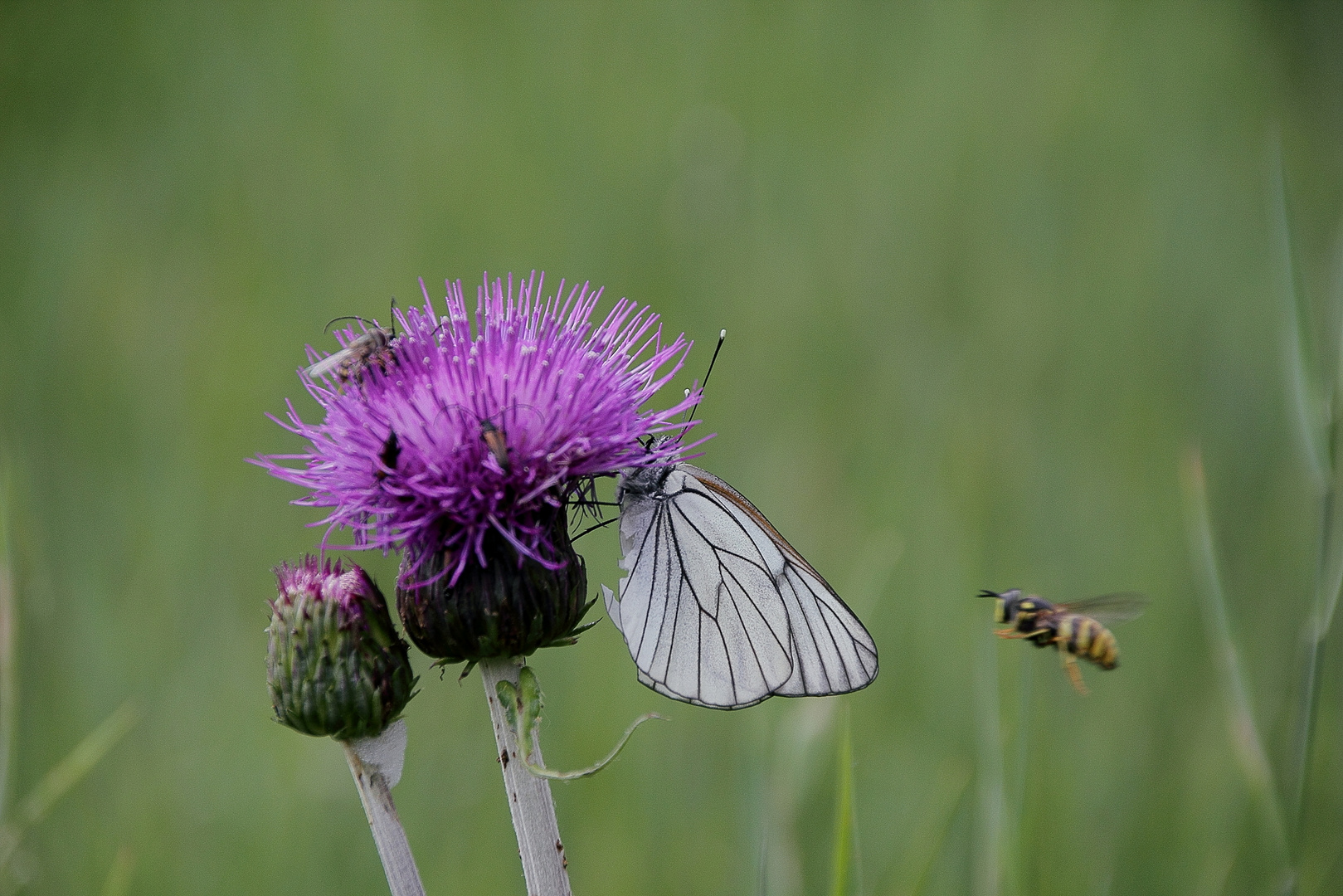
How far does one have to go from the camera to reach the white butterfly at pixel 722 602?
306cm

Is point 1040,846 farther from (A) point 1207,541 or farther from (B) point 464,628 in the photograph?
(B) point 464,628

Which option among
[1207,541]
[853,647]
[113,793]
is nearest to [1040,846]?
[853,647]

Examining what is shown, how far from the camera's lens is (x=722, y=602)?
3232 millimetres

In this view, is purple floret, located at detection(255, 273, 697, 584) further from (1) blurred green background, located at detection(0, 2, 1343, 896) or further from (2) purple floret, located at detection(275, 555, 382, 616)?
(1) blurred green background, located at detection(0, 2, 1343, 896)

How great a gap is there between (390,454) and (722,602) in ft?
3.65

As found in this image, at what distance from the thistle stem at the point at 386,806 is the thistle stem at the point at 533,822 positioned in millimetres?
244

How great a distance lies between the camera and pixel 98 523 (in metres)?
6.04

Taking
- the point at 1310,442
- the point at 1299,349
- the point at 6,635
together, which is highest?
the point at 1299,349

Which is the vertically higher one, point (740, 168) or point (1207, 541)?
point (740, 168)

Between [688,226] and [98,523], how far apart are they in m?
4.45

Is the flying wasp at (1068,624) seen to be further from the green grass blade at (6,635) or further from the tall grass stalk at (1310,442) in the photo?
the green grass blade at (6,635)

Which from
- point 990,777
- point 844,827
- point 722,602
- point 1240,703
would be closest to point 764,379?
point 722,602

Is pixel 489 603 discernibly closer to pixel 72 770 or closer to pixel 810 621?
pixel 810 621

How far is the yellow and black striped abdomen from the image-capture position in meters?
3.30
